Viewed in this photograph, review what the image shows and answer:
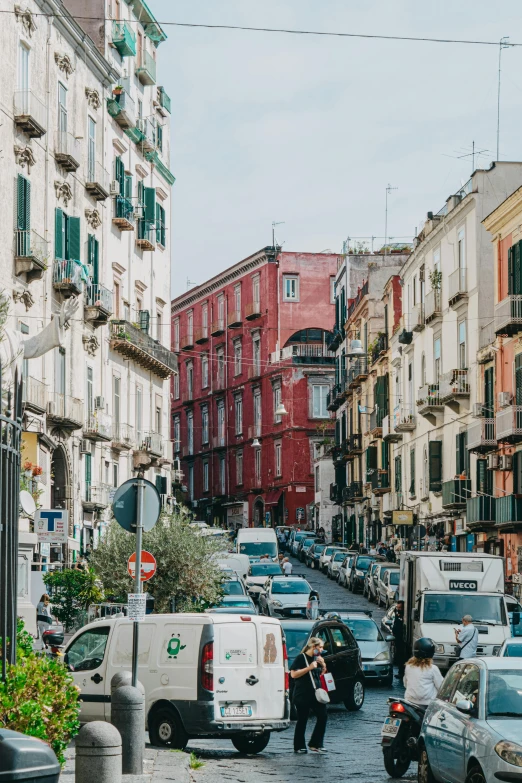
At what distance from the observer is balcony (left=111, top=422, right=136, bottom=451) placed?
48.1 metres

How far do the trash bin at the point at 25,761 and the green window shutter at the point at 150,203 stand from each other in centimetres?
4725

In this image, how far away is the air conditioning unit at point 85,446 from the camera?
1699 inches

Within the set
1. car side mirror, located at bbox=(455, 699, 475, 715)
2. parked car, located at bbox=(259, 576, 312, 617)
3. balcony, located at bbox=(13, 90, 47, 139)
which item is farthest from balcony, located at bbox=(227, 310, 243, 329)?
car side mirror, located at bbox=(455, 699, 475, 715)

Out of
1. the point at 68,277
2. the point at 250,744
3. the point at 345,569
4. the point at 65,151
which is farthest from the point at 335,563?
the point at 250,744

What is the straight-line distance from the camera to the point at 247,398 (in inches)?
3617

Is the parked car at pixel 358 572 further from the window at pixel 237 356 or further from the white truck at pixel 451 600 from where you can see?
the window at pixel 237 356

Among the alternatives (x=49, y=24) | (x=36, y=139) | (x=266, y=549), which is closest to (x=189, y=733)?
(x=36, y=139)

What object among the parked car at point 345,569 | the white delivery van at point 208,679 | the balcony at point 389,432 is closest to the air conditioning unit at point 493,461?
the parked car at point 345,569

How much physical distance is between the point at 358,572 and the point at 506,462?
8824 millimetres

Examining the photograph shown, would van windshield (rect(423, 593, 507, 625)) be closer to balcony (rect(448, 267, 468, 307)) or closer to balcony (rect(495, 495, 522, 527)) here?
balcony (rect(495, 495, 522, 527))

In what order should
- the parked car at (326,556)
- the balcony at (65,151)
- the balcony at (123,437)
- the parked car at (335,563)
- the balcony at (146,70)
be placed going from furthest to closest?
the parked car at (326,556) < the parked car at (335,563) < the balcony at (146,70) < the balcony at (123,437) < the balcony at (65,151)

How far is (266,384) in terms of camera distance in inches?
3514

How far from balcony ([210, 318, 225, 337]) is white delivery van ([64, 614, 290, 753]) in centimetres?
7674

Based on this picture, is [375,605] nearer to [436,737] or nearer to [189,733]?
[189,733]
